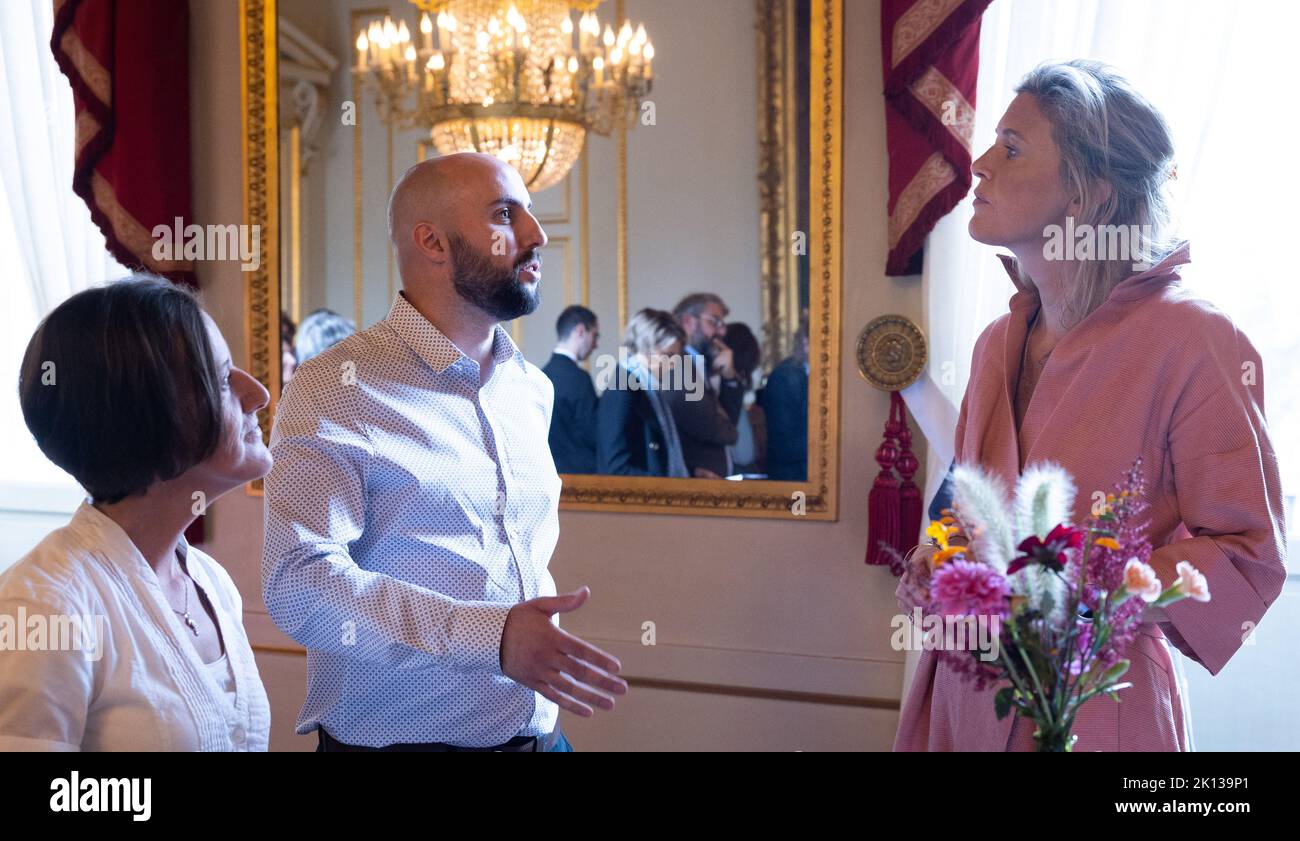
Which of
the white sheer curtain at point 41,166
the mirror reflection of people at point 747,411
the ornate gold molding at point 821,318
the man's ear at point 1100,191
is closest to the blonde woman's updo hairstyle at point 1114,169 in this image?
the man's ear at point 1100,191

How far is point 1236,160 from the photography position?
105 inches

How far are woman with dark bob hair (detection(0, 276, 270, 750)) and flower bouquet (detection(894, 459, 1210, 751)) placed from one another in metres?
0.93

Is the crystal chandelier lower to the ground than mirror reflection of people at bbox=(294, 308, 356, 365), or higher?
higher

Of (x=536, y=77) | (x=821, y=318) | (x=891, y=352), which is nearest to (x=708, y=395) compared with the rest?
(x=821, y=318)

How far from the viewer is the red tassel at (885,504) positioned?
114 inches

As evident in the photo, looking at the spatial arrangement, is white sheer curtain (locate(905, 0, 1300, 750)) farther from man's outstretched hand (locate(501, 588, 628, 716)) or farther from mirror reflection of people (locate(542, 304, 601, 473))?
man's outstretched hand (locate(501, 588, 628, 716))

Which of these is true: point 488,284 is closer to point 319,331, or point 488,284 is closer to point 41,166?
point 319,331

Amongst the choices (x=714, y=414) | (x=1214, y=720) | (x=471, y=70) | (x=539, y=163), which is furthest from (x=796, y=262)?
(x=1214, y=720)

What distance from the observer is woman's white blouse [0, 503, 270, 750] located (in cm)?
124

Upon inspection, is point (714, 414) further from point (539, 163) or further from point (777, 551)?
point (539, 163)

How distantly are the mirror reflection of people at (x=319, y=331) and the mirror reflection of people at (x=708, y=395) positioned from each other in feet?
3.44

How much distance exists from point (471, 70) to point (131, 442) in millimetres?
1974

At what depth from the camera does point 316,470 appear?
1874mm

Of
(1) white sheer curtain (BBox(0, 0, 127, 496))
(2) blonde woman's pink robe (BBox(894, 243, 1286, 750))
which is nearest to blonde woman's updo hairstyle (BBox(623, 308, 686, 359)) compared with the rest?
(2) blonde woman's pink robe (BBox(894, 243, 1286, 750))
